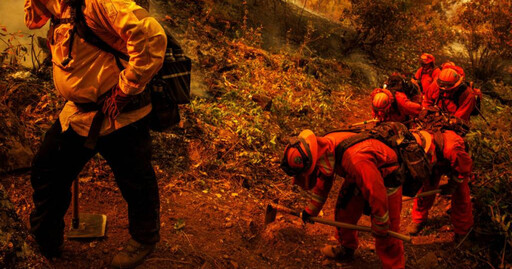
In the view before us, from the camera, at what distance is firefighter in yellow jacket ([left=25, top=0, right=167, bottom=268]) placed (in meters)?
2.06

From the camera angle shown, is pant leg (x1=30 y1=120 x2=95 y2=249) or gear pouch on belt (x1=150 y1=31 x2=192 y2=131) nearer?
pant leg (x1=30 y1=120 x2=95 y2=249)

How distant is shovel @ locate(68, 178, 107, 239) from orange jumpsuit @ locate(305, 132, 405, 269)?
1.92 m

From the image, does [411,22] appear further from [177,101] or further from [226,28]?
[177,101]

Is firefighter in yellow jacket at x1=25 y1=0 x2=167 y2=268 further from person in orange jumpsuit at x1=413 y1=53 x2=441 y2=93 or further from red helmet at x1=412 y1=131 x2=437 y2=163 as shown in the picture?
person in orange jumpsuit at x1=413 y1=53 x2=441 y2=93

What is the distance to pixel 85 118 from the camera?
7.39 ft

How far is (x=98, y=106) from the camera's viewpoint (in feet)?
7.43

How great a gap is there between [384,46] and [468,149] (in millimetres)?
7744

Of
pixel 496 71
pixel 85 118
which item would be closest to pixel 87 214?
pixel 85 118

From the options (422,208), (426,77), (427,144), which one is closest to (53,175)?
(427,144)

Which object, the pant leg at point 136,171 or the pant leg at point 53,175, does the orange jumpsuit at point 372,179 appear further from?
the pant leg at point 53,175

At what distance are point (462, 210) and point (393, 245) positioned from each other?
5.34 ft

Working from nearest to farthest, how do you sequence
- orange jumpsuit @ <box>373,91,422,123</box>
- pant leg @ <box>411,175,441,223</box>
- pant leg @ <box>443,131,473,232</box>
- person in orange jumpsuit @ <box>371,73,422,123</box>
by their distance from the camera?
1. pant leg @ <box>443,131,473,232</box>
2. pant leg @ <box>411,175,441,223</box>
3. person in orange jumpsuit @ <box>371,73,422,123</box>
4. orange jumpsuit @ <box>373,91,422,123</box>

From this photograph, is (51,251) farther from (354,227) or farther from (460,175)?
(460,175)

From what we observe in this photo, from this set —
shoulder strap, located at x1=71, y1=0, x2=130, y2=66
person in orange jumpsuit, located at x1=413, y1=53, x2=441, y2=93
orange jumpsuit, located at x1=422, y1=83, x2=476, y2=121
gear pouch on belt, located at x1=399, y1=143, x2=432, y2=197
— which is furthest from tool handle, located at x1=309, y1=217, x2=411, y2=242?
person in orange jumpsuit, located at x1=413, y1=53, x2=441, y2=93
